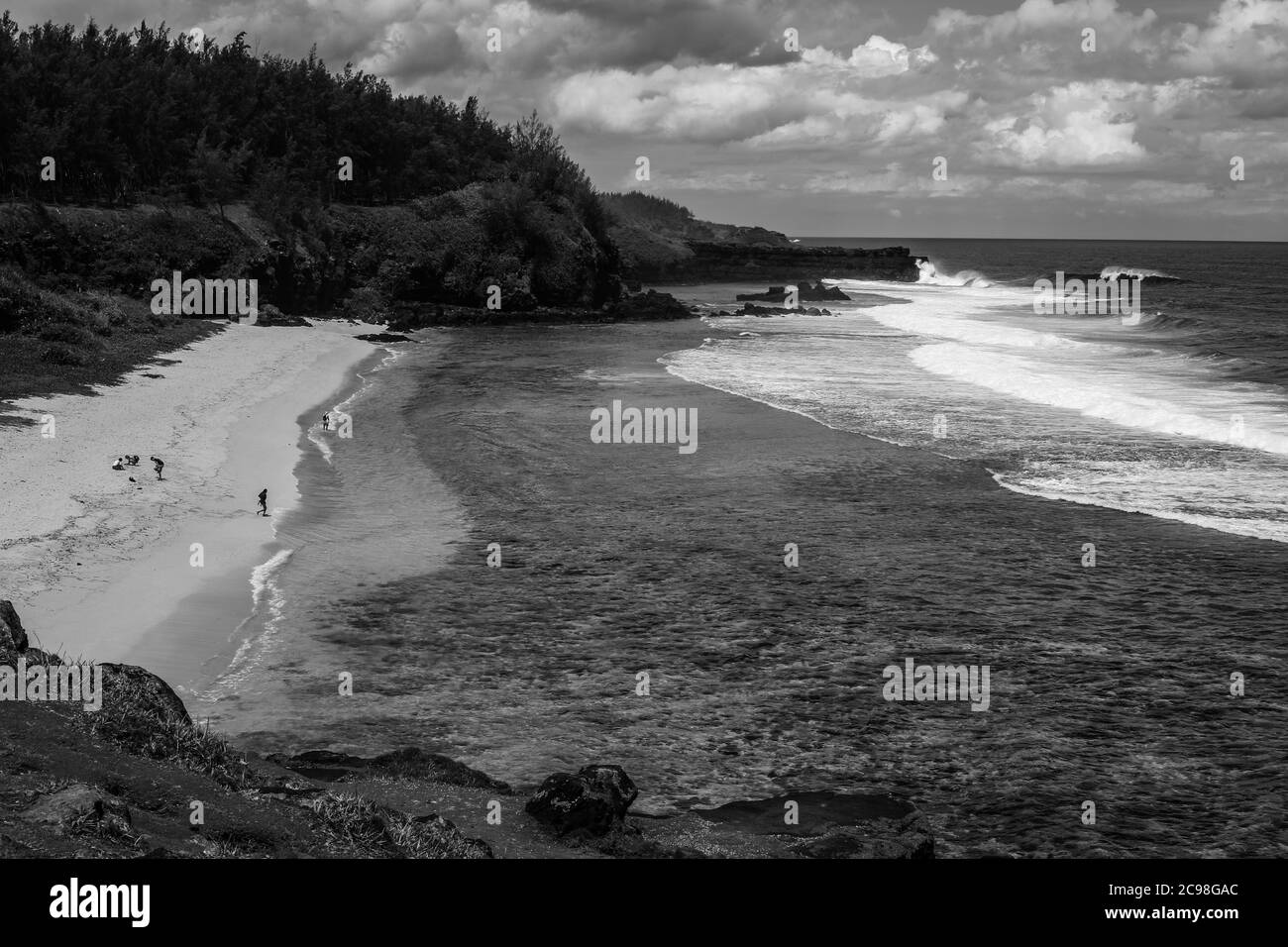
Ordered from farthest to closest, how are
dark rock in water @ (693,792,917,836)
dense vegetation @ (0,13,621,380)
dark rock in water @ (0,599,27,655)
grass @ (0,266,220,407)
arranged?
dense vegetation @ (0,13,621,380) → grass @ (0,266,220,407) → dark rock in water @ (693,792,917,836) → dark rock in water @ (0,599,27,655)

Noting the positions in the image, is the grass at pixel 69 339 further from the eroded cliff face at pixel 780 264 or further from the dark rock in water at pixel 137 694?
the eroded cliff face at pixel 780 264

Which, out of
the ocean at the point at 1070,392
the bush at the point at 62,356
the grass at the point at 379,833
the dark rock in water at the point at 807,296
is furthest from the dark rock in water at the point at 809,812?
the dark rock in water at the point at 807,296

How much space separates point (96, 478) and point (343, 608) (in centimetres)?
747

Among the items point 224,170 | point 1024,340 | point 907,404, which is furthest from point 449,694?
point 224,170

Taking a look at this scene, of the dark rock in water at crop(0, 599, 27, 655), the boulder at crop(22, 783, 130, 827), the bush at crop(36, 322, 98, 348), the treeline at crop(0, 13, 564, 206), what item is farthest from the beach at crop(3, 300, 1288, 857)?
the treeline at crop(0, 13, 564, 206)

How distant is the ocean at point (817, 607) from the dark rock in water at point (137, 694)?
2203mm

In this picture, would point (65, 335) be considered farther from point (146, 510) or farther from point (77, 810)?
point (77, 810)

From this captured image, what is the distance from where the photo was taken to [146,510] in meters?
19.6

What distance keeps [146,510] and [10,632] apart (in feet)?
32.5

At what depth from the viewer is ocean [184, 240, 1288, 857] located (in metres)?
12.1

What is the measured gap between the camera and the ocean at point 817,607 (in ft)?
39.6

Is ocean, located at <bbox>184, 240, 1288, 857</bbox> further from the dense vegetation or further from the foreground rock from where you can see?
the dense vegetation

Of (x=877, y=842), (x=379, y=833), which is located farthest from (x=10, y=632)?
(x=877, y=842)

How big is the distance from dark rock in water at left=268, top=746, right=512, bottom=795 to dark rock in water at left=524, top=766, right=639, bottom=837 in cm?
101
